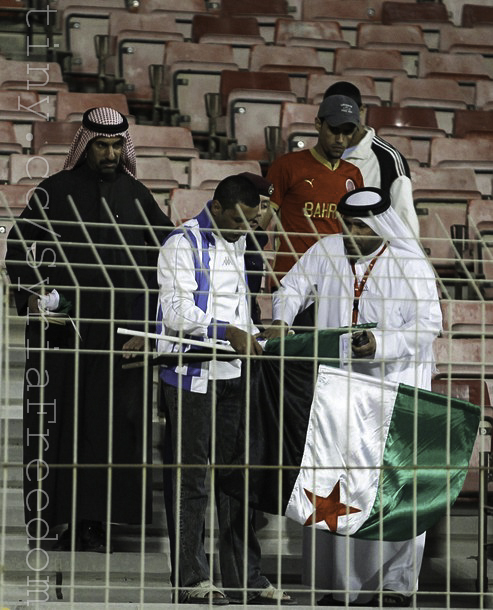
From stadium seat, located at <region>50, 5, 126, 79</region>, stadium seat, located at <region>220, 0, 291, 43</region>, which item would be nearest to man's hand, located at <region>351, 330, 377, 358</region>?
stadium seat, located at <region>50, 5, 126, 79</region>

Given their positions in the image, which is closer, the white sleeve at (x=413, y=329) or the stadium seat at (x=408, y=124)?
the white sleeve at (x=413, y=329)

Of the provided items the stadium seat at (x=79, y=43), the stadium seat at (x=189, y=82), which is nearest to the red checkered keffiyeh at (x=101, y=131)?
the stadium seat at (x=189, y=82)

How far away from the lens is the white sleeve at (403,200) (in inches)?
237


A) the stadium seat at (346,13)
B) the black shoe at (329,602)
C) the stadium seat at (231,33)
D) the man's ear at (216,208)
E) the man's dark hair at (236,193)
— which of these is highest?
the stadium seat at (346,13)

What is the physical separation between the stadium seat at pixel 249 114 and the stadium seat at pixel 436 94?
101 cm

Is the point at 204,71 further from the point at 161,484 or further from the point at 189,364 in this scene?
the point at 189,364

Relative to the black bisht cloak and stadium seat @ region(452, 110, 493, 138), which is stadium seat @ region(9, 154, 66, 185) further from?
stadium seat @ region(452, 110, 493, 138)

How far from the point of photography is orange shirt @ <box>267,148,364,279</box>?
5.93m

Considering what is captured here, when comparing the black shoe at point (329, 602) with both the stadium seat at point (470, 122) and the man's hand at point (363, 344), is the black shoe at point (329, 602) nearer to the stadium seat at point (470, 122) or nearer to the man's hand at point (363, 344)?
the man's hand at point (363, 344)

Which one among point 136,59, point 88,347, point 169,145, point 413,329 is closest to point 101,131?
point 88,347

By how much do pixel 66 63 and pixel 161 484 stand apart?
437 cm

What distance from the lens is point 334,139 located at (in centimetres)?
600

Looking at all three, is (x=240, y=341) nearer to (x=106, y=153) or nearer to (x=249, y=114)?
(x=106, y=153)

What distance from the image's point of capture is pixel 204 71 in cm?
904
